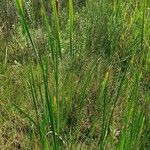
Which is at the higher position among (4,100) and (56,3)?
(56,3)

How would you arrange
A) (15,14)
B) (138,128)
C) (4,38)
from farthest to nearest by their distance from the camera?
(15,14) → (4,38) → (138,128)

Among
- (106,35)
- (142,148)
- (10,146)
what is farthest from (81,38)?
(142,148)

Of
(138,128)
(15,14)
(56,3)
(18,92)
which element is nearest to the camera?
(56,3)

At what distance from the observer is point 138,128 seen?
3.43 ft

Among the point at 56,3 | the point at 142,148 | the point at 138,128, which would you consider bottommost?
the point at 142,148

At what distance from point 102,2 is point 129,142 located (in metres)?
1.58

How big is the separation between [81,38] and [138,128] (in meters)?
1.25

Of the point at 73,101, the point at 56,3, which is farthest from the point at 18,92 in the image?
the point at 56,3

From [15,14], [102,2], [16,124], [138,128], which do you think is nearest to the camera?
[138,128]

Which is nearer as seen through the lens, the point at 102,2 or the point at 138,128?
the point at 138,128

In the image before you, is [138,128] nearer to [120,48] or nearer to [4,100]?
[4,100]

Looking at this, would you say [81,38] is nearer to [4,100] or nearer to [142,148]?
[4,100]

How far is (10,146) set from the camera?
1735mm

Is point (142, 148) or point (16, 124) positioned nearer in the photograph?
point (142, 148)
